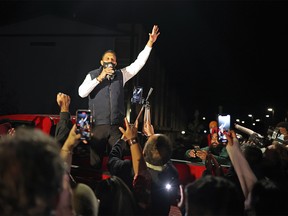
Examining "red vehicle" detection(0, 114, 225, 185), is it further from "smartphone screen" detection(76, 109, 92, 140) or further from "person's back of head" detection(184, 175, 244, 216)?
"person's back of head" detection(184, 175, 244, 216)

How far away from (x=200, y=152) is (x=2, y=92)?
10964 mm

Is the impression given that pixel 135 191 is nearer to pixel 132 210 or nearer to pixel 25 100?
pixel 132 210

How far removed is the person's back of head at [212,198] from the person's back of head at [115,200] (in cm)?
62

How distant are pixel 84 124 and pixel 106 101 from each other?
74.4 inches

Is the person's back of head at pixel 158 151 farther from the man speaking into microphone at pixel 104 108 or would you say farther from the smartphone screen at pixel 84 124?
the man speaking into microphone at pixel 104 108

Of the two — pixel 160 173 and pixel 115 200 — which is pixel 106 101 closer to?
pixel 160 173

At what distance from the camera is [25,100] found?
13.2 meters

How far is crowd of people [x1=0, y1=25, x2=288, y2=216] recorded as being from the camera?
1.47 meters

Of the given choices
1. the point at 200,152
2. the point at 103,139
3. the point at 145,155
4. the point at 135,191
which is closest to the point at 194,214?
the point at 135,191

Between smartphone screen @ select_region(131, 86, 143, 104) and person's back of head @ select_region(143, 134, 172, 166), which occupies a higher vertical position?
smartphone screen @ select_region(131, 86, 143, 104)

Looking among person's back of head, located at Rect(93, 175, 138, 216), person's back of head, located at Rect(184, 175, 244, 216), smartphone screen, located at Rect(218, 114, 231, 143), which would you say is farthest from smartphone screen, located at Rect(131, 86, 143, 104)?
person's back of head, located at Rect(184, 175, 244, 216)

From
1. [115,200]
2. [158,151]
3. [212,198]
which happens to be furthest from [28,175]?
[158,151]

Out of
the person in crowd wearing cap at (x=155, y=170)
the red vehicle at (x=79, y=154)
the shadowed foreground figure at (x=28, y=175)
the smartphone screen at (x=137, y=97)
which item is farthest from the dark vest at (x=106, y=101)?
the shadowed foreground figure at (x=28, y=175)

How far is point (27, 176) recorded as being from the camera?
145 cm
